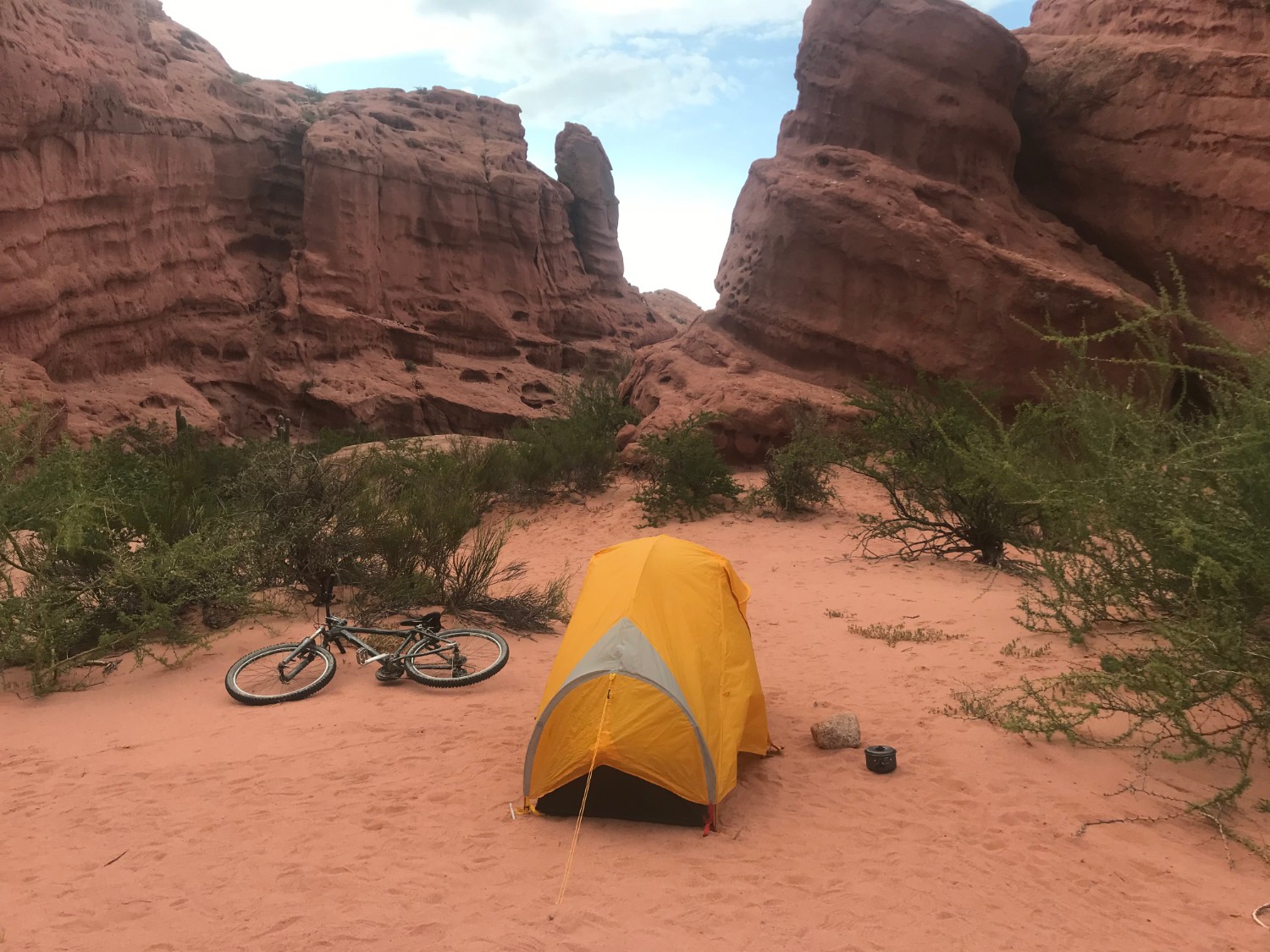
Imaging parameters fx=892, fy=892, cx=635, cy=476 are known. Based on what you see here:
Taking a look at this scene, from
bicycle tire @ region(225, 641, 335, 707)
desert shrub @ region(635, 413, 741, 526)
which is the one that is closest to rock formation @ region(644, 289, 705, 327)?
desert shrub @ region(635, 413, 741, 526)

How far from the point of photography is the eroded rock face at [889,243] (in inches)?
617

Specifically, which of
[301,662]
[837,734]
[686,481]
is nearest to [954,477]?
[686,481]

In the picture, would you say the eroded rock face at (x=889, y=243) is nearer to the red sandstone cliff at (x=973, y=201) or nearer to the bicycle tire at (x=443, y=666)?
the red sandstone cliff at (x=973, y=201)

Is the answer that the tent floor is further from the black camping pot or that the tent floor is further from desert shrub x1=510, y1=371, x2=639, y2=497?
desert shrub x1=510, y1=371, x2=639, y2=497

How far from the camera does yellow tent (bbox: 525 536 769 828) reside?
4242 mm

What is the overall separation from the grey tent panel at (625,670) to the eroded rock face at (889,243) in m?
11.3

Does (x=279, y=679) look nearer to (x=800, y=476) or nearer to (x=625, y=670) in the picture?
(x=625, y=670)

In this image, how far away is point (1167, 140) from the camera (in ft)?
50.3

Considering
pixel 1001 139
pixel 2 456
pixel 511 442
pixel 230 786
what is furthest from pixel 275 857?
pixel 1001 139

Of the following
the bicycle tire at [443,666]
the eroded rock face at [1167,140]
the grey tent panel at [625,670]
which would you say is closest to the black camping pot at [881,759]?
the grey tent panel at [625,670]

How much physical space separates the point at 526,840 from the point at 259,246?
26933mm

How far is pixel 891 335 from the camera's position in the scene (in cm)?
1633

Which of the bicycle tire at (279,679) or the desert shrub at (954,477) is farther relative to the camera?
the desert shrub at (954,477)

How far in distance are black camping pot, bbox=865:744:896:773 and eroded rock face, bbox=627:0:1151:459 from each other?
430 inches
